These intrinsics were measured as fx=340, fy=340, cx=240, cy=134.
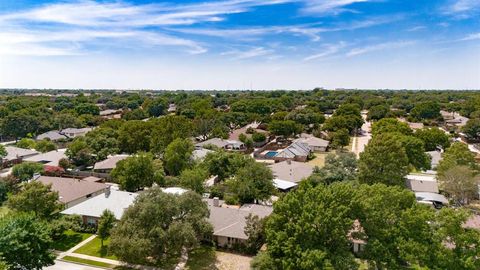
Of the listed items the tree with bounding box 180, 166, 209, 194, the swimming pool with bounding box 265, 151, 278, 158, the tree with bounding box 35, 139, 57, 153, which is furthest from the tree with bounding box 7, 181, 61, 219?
the swimming pool with bounding box 265, 151, 278, 158

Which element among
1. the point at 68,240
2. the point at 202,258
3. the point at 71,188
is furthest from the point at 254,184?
the point at 71,188

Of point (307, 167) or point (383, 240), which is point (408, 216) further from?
point (307, 167)

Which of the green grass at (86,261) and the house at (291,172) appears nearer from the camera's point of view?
the green grass at (86,261)

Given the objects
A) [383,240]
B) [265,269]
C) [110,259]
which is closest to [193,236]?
[265,269]

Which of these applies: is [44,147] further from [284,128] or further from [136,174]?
[284,128]

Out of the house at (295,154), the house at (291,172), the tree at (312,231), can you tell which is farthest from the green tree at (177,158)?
the tree at (312,231)

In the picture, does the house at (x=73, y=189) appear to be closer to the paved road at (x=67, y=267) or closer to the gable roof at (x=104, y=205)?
the gable roof at (x=104, y=205)
